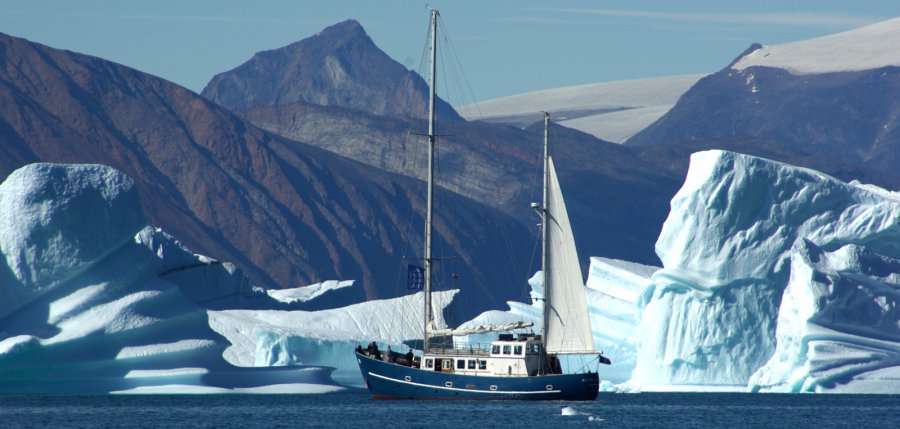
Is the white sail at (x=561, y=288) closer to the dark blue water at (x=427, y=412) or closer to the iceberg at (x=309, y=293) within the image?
the dark blue water at (x=427, y=412)

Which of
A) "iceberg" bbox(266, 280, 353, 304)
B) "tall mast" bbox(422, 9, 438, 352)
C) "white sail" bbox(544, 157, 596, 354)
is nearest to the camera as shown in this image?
"white sail" bbox(544, 157, 596, 354)

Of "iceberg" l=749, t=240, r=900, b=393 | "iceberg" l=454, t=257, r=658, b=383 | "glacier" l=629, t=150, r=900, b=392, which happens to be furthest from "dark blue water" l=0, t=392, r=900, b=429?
"iceberg" l=454, t=257, r=658, b=383

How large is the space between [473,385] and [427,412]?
10.1 ft

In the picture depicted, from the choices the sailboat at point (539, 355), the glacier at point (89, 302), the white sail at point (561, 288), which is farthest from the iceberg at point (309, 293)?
the white sail at point (561, 288)

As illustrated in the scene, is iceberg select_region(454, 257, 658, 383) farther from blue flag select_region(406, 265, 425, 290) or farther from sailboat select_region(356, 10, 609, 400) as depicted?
sailboat select_region(356, 10, 609, 400)

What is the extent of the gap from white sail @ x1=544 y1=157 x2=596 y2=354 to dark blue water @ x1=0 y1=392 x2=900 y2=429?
86.1 inches

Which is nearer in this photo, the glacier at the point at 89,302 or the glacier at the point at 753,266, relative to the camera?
the glacier at the point at 89,302

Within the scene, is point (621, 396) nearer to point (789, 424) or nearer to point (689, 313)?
point (689, 313)

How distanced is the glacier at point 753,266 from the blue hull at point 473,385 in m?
9.39

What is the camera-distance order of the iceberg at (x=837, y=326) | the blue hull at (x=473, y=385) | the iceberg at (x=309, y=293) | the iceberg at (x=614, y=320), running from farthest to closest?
the iceberg at (x=309, y=293), the iceberg at (x=614, y=320), the iceberg at (x=837, y=326), the blue hull at (x=473, y=385)

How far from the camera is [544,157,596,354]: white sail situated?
56812 mm

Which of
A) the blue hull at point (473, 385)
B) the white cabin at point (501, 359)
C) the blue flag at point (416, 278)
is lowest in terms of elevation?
the blue hull at point (473, 385)

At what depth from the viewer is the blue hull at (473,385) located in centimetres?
5644

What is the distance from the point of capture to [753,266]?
6606 centimetres
